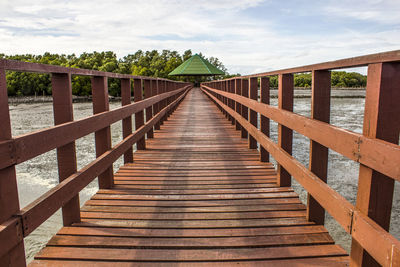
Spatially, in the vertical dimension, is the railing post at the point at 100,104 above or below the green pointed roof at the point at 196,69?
below

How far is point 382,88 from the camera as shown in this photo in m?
1.47

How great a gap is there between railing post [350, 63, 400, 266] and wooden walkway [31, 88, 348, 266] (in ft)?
1.90

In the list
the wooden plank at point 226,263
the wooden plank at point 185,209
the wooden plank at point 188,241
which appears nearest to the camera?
the wooden plank at point 226,263

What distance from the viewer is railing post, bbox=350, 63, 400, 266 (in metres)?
1.47

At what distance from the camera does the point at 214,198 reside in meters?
3.08

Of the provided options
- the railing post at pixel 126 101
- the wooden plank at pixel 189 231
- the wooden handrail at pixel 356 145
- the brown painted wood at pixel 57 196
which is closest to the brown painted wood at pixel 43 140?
the brown painted wood at pixel 57 196

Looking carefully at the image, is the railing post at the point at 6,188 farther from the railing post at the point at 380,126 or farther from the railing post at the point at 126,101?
the railing post at the point at 126,101

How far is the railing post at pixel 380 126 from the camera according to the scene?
1.47 metres

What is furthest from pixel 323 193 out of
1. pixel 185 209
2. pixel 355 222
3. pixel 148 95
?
pixel 148 95

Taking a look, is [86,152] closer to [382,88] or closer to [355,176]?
[355,176]

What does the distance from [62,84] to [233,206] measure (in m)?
1.69

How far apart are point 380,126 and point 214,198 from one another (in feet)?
6.02

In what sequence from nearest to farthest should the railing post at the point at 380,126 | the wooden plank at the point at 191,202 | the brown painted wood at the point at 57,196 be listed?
the railing post at the point at 380,126, the brown painted wood at the point at 57,196, the wooden plank at the point at 191,202

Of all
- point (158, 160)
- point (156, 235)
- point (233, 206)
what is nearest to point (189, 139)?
point (158, 160)
